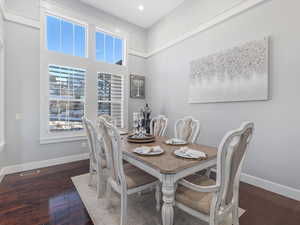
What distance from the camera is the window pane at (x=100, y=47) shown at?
383 cm

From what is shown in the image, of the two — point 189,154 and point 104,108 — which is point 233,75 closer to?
point 189,154

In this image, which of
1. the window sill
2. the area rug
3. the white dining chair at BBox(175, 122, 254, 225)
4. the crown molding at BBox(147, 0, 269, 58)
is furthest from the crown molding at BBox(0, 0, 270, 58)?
the area rug

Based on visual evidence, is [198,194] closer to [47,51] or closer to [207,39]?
[207,39]

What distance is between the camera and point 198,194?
49.9 inches

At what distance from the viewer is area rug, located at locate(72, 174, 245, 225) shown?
5.10ft

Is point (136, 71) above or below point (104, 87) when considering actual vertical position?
above

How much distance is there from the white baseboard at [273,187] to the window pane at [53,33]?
4.55 metres

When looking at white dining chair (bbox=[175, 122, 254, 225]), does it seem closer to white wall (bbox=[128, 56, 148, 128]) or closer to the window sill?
the window sill

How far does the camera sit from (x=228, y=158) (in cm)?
102

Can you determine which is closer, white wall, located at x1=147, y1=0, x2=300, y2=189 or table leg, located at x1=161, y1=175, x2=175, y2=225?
table leg, located at x1=161, y1=175, x2=175, y2=225

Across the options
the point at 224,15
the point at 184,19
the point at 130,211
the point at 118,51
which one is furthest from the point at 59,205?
the point at 184,19

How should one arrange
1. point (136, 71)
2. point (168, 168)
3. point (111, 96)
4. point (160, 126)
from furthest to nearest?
point (136, 71)
point (111, 96)
point (160, 126)
point (168, 168)

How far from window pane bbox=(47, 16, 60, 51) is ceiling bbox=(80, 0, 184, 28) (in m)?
0.87

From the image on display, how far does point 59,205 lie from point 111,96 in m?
2.75
